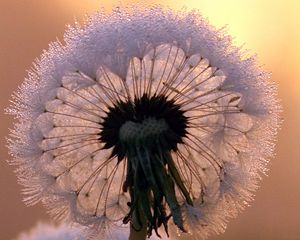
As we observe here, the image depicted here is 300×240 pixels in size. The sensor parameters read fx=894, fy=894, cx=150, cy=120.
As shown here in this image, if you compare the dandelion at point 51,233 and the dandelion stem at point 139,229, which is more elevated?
the dandelion at point 51,233

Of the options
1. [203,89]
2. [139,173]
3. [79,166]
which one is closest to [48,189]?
[79,166]

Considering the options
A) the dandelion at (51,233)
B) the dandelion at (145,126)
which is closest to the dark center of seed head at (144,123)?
the dandelion at (145,126)

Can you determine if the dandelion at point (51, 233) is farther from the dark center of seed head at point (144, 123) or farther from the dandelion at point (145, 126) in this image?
the dark center of seed head at point (144, 123)

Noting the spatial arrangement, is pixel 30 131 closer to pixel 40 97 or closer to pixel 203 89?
pixel 40 97

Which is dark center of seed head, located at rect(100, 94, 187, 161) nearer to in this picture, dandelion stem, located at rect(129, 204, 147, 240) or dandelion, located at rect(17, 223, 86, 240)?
dandelion stem, located at rect(129, 204, 147, 240)

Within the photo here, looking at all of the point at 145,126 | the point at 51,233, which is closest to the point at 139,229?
the point at 145,126

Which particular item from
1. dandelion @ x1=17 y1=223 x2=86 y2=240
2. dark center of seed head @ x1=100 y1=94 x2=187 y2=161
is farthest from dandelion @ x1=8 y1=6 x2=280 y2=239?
dandelion @ x1=17 y1=223 x2=86 y2=240
